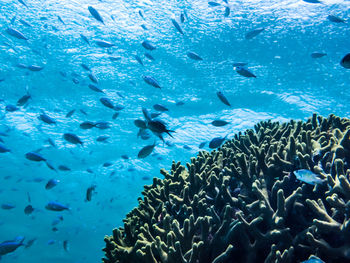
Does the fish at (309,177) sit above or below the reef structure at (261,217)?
above

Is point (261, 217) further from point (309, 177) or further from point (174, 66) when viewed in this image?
point (174, 66)

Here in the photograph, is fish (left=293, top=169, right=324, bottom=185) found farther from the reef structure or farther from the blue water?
the blue water

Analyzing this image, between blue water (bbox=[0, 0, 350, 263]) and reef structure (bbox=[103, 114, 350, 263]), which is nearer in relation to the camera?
reef structure (bbox=[103, 114, 350, 263])

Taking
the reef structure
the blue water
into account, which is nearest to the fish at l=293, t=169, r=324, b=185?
the reef structure

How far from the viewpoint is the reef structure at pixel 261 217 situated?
2.21m

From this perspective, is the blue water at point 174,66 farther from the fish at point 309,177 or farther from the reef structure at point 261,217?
the fish at point 309,177

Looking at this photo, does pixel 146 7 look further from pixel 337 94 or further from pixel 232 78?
pixel 337 94

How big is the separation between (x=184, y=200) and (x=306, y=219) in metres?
1.57

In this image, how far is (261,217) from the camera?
2.45 metres

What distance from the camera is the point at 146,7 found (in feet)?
41.6

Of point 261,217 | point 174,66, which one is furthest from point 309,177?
point 174,66

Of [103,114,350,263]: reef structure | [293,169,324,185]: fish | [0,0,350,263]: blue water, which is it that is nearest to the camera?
[103,114,350,263]: reef structure

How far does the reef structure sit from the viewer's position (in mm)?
2209

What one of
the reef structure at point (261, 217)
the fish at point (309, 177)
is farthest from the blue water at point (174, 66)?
the fish at point (309, 177)
